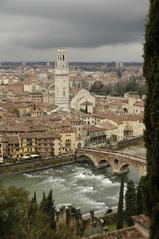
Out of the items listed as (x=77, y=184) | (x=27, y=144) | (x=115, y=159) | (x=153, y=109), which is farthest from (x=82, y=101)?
(x=153, y=109)

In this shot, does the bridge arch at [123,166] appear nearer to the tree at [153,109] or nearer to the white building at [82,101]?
the white building at [82,101]

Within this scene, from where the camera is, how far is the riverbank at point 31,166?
77.7 ft

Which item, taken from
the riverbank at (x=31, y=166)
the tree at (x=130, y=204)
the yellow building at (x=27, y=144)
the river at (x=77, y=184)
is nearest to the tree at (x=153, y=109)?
the tree at (x=130, y=204)

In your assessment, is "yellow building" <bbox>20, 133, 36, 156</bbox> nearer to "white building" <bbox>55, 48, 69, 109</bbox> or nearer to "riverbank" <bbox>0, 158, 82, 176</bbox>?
"riverbank" <bbox>0, 158, 82, 176</bbox>

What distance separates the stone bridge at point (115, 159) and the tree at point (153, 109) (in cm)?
1714

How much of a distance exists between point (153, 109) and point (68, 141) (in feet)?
73.9

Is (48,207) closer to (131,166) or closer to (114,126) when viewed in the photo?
(131,166)

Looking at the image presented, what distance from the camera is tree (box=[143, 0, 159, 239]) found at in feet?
16.0

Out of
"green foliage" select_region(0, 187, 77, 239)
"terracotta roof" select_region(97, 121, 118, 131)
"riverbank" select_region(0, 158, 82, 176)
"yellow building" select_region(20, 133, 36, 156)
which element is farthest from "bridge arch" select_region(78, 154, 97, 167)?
"green foliage" select_region(0, 187, 77, 239)

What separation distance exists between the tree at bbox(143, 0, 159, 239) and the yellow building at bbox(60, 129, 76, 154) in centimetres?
2191

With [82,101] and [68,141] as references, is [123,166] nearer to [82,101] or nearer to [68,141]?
[68,141]

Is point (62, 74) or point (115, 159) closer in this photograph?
point (115, 159)

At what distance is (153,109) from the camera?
491cm

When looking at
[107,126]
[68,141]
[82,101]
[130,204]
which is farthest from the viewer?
[82,101]
